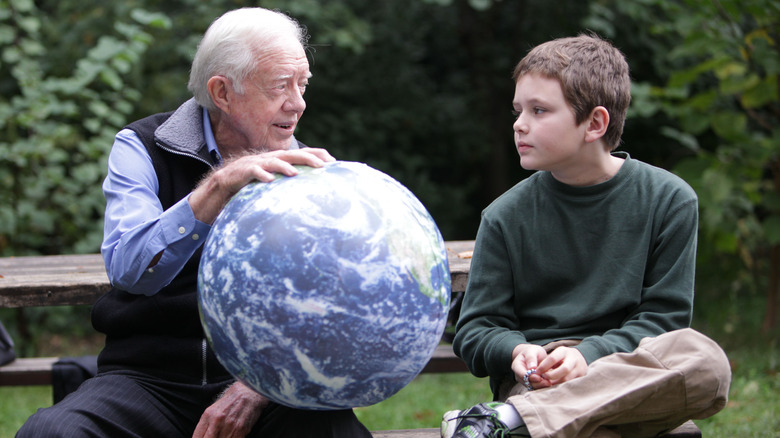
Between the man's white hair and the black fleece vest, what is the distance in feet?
1.01

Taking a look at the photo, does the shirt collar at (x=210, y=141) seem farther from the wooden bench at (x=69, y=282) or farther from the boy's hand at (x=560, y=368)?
the boy's hand at (x=560, y=368)

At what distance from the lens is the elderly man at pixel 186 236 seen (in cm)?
235

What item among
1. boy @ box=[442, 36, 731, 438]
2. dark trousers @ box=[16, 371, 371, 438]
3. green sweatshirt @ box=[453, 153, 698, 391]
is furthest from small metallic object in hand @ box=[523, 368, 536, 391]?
dark trousers @ box=[16, 371, 371, 438]

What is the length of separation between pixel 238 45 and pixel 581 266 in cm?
130

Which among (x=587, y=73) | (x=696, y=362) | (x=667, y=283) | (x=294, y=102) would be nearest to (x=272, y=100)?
(x=294, y=102)

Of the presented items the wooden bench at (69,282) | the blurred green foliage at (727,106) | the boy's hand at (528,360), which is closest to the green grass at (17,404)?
the wooden bench at (69,282)

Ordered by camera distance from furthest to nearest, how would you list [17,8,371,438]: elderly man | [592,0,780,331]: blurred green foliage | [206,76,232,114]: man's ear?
1. [592,0,780,331]: blurred green foliage
2. [206,76,232,114]: man's ear
3. [17,8,371,438]: elderly man

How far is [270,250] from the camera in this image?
200 centimetres

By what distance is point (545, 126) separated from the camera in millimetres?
2559

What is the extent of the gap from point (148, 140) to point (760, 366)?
159 inches

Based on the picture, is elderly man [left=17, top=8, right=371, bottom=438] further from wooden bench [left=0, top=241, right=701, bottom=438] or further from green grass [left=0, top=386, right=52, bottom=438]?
green grass [left=0, top=386, right=52, bottom=438]

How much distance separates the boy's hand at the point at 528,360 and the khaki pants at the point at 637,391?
0.16 ft

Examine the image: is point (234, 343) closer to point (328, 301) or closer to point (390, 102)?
point (328, 301)

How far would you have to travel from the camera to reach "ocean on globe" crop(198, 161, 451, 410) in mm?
1966
